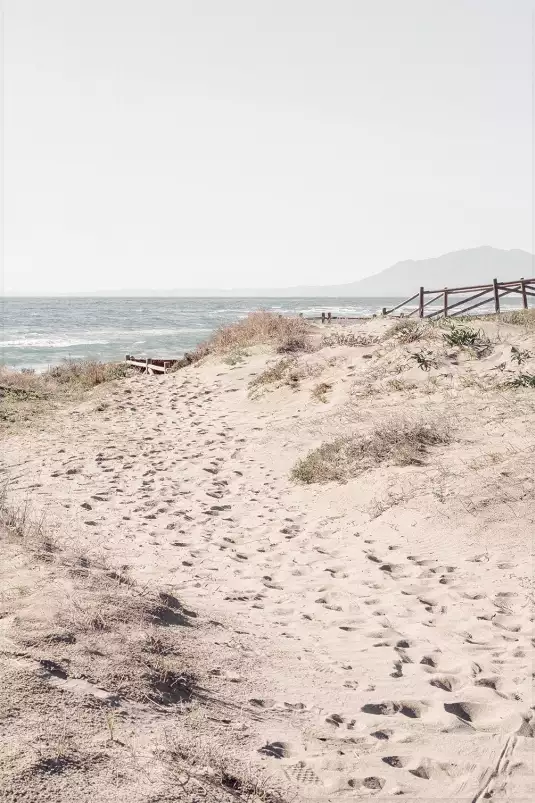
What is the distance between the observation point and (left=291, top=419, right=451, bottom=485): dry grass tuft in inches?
376

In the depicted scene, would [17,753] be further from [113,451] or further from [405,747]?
[113,451]

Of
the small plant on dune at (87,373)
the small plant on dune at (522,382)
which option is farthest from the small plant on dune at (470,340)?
the small plant on dune at (87,373)

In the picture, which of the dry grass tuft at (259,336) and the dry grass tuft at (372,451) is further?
the dry grass tuft at (259,336)

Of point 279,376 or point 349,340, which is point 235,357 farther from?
point 279,376

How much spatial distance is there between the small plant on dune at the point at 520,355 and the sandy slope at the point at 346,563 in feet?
0.97

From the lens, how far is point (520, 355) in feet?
44.0

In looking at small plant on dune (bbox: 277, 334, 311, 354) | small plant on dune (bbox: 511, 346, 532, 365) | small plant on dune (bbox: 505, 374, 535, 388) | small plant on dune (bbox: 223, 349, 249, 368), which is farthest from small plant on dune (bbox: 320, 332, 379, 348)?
small plant on dune (bbox: 505, 374, 535, 388)

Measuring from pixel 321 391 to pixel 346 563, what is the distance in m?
8.41

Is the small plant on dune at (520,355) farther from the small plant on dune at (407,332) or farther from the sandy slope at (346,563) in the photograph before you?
the small plant on dune at (407,332)

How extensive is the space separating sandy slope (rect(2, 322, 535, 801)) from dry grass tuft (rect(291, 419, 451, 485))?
255 millimetres

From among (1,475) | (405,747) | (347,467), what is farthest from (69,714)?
(1,475)

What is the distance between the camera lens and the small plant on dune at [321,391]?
577 inches

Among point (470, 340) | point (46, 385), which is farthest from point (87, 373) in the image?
point (470, 340)

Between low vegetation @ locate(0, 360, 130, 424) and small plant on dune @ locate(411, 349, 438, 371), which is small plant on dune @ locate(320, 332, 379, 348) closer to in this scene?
small plant on dune @ locate(411, 349, 438, 371)
